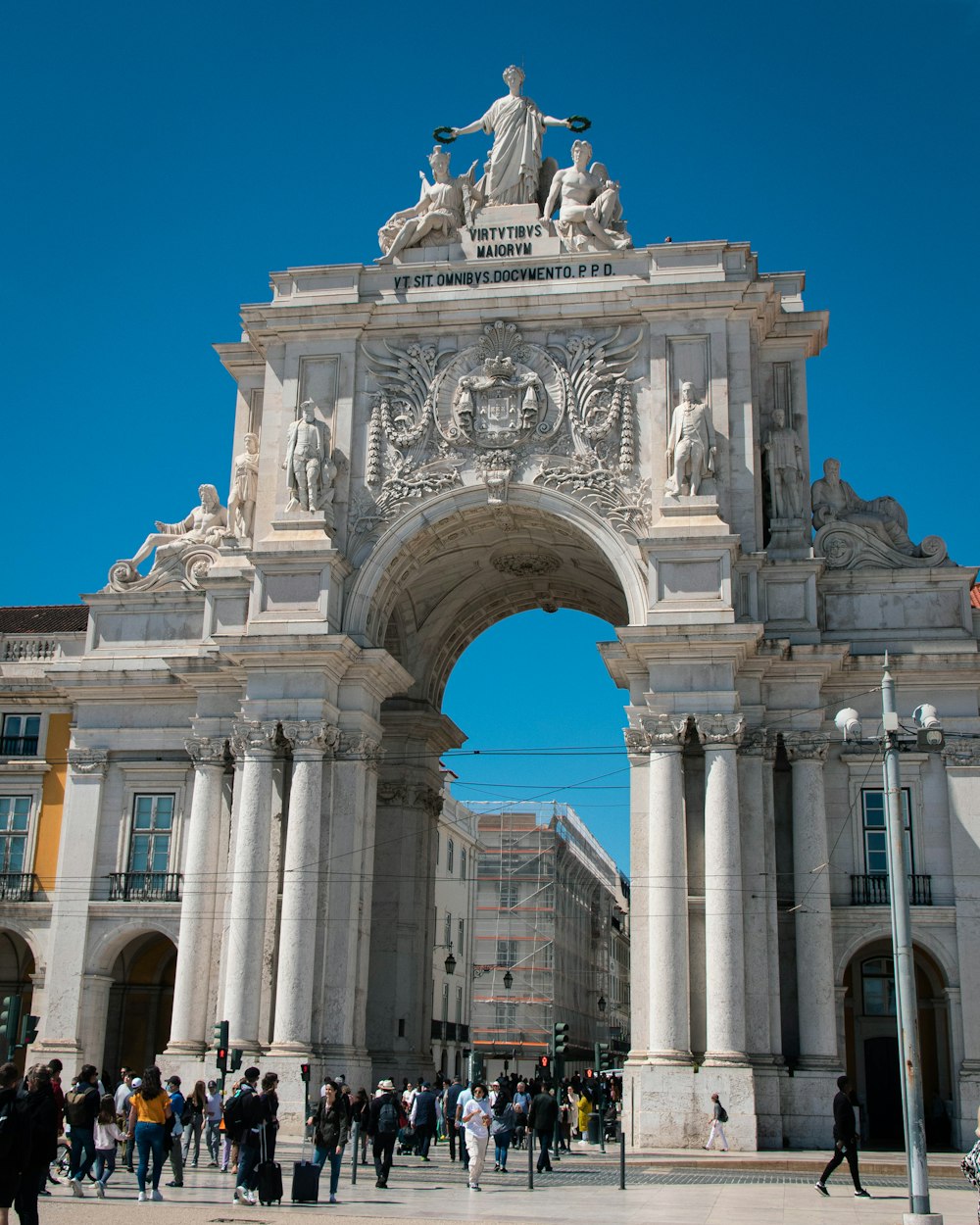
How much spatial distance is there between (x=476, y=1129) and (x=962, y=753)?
15273mm

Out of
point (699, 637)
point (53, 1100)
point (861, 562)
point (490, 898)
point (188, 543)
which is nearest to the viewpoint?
point (53, 1100)

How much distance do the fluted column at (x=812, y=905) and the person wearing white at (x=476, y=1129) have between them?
984 cm

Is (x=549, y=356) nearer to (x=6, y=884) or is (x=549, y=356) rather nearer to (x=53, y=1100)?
(x=6, y=884)

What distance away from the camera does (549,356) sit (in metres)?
34.9

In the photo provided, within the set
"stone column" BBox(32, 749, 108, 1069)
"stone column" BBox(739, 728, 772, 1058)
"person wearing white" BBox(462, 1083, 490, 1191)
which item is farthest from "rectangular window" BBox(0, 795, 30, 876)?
"stone column" BBox(739, 728, 772, 1058)

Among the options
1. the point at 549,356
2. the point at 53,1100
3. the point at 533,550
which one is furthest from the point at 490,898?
the point at 53,1100

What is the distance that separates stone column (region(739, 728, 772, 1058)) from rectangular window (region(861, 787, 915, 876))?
288 centimetres

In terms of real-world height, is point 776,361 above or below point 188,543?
above

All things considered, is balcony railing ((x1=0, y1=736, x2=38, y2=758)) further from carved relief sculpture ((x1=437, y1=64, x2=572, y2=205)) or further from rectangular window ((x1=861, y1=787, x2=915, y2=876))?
rectangular window ((x1=861, y1=787, x2=915, y2=876))

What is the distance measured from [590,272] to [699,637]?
980 cm

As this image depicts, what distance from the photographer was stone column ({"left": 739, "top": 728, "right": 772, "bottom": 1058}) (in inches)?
1193

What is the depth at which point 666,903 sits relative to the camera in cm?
3006

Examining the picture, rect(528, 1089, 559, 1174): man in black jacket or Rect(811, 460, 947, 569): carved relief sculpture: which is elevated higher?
Rect(811, 460, 947, 569): carved relief sculpture

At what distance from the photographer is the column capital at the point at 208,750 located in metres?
34.2
